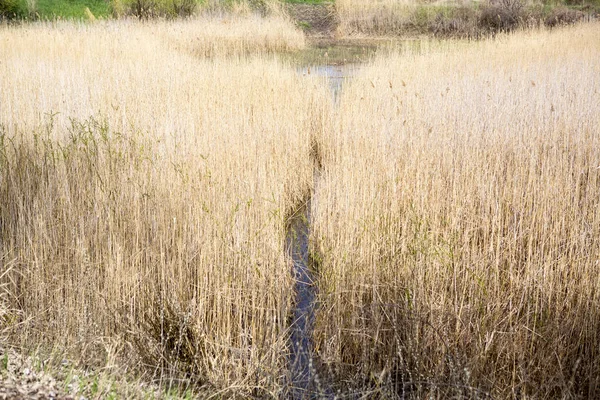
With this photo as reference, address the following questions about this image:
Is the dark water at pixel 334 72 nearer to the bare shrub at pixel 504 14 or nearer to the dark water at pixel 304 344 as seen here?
the dark water at pixel 304 344

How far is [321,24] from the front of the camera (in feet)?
69.3

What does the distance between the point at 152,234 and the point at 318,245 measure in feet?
Answer: 4.05

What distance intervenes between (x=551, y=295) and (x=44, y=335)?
2.62 meters

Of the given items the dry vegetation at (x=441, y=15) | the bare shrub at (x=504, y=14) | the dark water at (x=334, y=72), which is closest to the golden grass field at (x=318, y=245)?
the dark water at (x=334, y=72)

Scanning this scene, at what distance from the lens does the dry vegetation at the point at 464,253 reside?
2986 mm

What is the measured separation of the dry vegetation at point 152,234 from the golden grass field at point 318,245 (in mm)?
21

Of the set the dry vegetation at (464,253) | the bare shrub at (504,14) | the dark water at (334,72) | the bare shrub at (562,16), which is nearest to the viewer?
the dry vegetation at (464,253)

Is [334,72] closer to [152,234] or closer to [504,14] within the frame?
[504,14]

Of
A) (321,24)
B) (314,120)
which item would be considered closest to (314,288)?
(314,120)

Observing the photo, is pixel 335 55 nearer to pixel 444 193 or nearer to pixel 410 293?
pixel 444 193

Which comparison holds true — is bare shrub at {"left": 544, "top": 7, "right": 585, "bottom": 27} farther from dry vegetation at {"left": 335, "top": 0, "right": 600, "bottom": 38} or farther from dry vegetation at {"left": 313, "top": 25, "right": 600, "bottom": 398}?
dry vegetation at {"left": 313, "top": 25, "right": 600, "bottom": 398}

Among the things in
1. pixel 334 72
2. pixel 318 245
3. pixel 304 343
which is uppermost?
pixel 334 72

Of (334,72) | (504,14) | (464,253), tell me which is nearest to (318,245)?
→ (464,253)

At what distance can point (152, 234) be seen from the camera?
3.63m
